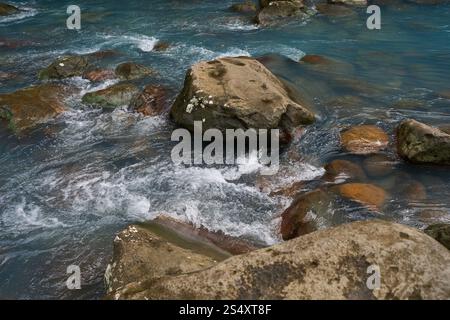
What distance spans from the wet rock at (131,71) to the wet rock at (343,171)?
670 cm

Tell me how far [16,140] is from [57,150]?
115 cm

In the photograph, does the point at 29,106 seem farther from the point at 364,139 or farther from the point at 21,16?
the point at 21,16

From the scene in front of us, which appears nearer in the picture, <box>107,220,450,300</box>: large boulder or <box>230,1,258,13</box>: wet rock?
<box>107,220,450,300</box>: large boulder

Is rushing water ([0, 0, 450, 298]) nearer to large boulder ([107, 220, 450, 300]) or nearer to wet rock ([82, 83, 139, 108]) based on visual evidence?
wet rock ([82, 83, 139, 108])

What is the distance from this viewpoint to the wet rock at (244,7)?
20359mm

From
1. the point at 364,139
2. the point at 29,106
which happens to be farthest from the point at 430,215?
the point at 29,106

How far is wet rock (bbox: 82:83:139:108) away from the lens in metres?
12.1

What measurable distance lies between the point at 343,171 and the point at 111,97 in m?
6.28

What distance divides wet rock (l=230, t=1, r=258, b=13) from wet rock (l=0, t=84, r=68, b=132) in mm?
10201

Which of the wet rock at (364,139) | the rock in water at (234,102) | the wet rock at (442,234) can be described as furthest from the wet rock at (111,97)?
the wet rock at (442,234)

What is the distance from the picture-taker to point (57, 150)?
33.9 feet

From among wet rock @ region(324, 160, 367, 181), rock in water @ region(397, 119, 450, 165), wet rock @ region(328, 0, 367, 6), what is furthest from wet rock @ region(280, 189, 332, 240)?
wet rock @ region(328, 0, 367, 6)

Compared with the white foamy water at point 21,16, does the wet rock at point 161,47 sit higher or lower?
lower

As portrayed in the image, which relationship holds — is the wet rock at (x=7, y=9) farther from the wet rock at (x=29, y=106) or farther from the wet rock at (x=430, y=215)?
the wet rock at (x=430, y=215)
